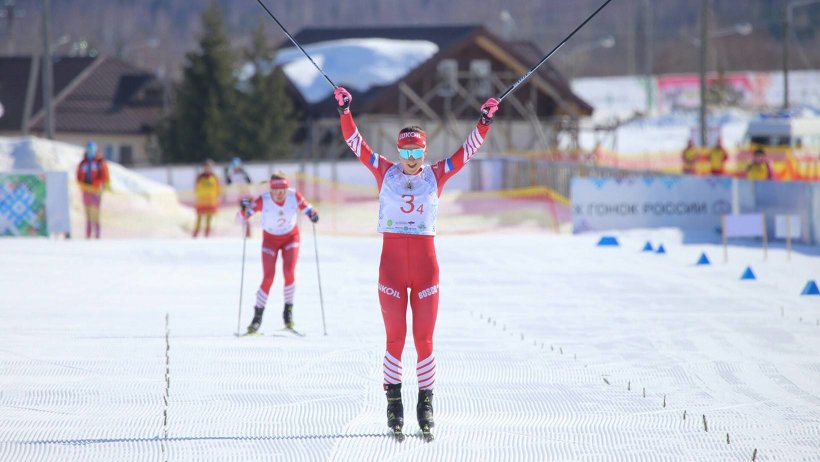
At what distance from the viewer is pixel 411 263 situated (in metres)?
9.03

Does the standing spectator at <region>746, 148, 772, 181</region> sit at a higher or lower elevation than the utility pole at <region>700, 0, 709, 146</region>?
lower

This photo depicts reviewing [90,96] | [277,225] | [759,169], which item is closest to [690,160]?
[759,169]

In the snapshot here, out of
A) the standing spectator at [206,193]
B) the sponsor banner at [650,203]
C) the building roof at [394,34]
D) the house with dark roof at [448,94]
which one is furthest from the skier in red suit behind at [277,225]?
the building roof at [394,34]

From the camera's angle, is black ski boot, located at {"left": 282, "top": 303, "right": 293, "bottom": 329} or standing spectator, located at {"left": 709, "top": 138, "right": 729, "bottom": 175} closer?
→ black ski boot, located at {"left": 282, "top": 303, "right": 293, "bottom": 329}

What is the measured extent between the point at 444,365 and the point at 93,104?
58.8 metres

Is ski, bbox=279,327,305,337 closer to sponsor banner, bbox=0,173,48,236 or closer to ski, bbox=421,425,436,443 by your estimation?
ski, bbox=421,425,436,443

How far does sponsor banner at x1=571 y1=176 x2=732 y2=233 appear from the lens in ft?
87.8

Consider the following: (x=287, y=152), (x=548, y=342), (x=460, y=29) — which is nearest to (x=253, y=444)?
(x=548, y=342)

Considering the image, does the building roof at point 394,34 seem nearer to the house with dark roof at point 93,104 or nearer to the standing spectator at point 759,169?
the house with dark roof at point 93,104

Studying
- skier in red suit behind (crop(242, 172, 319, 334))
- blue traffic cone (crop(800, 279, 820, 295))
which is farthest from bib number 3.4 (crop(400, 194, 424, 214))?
blue traffic cone (crop(800, 279, 820, 295))

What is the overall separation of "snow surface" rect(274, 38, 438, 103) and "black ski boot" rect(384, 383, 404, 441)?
4891 cm

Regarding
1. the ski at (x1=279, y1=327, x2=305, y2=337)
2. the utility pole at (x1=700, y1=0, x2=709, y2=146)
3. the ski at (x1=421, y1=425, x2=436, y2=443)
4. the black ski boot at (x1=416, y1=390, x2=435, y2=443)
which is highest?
the utility pole at (x1=700, y1=0, x2=709, y2=146)

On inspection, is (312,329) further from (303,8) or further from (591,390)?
(303,8)

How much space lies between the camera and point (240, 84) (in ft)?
190
